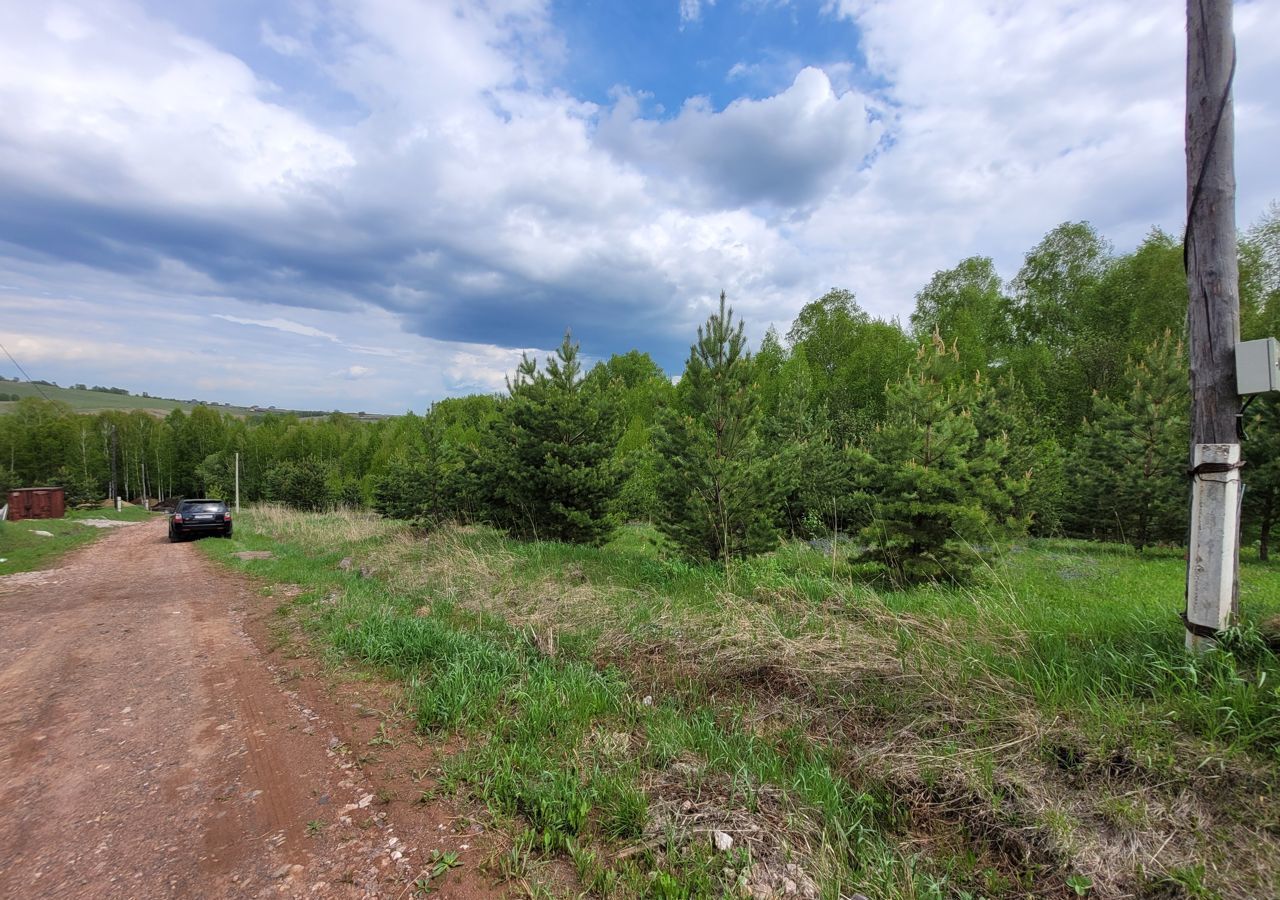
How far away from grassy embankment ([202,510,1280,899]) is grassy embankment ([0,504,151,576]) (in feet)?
41.4

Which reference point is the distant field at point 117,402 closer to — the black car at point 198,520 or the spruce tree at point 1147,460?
the black car at point 198,520

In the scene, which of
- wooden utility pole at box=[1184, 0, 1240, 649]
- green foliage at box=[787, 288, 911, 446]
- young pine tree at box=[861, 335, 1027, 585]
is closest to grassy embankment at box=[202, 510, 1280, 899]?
wooden utility pole at box=[1184, 0, 1240, 649]

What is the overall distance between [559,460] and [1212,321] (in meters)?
10.5

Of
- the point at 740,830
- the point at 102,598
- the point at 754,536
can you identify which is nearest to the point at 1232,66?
the point at 740,830

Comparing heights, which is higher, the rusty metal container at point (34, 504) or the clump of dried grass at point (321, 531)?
the clump of dried grass at point (321, 531)

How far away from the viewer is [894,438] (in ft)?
27.5

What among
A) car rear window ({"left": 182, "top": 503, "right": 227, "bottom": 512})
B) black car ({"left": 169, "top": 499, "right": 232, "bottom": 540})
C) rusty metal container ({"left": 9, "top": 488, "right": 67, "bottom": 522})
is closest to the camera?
black car ({"left": 169, "top": 499, "right": 232, "bottom": 540})

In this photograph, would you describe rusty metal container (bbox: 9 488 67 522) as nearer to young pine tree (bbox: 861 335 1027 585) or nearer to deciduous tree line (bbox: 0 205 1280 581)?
deciduous tree line (bbox: 0 205 1280 581)

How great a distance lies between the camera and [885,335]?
3478 centimetres

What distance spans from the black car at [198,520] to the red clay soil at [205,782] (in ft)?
48.0

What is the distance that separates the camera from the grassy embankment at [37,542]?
1216 centimetres

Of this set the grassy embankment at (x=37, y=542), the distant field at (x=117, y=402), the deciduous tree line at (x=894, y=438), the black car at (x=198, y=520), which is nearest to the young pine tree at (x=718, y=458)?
the deciduous tree line at (x=894, y=438)

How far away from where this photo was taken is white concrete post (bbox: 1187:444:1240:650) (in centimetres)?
314

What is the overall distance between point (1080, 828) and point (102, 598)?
12.4m
